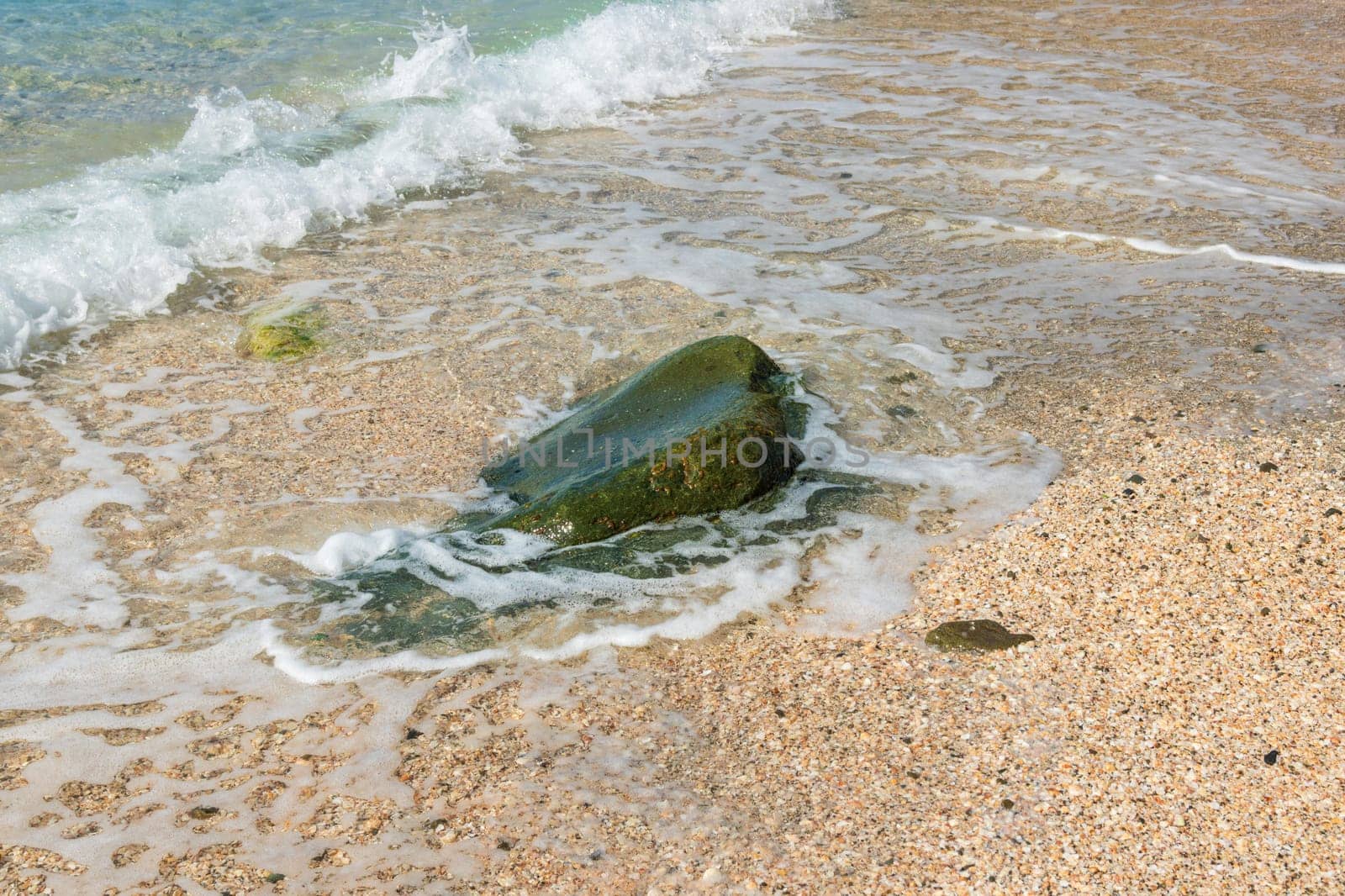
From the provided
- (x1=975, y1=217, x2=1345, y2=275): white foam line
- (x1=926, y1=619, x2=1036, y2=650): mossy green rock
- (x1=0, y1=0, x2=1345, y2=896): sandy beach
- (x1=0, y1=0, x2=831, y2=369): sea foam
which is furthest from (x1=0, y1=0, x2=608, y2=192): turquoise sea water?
(x1=926, y1=619, x2=1036, y2=650): mossy green rock

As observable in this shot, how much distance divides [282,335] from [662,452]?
244 centimetres

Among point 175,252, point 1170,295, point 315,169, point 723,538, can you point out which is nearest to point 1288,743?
point 723,538

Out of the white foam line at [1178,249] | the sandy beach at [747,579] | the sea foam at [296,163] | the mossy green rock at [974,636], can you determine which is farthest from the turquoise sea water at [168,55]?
the mossy green rock at [974,636]

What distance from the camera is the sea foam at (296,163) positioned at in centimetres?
555

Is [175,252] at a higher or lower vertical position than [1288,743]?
higher

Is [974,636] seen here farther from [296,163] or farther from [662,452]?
[296,163]

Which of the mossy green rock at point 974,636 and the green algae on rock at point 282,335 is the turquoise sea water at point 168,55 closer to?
the green algae on rock at point 282,335

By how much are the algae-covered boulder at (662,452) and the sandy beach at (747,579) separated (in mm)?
305

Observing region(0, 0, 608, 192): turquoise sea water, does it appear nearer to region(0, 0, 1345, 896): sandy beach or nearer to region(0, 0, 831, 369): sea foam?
region(0, 0, 831, 369): sea foam

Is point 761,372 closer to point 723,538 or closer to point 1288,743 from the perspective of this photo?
point 723,538

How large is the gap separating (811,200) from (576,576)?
169 inches

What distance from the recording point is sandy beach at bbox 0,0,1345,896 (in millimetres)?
2355

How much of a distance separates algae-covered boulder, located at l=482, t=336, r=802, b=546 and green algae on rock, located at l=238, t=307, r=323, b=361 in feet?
4.92

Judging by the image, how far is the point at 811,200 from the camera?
691 cm
